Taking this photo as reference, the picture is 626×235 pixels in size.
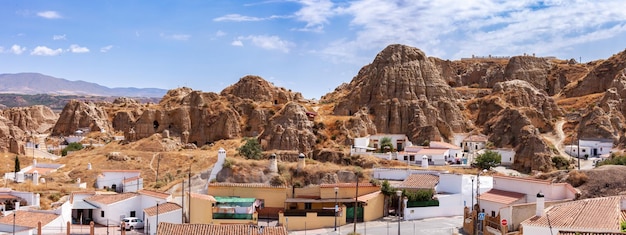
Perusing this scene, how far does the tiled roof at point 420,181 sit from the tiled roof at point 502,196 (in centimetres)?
566

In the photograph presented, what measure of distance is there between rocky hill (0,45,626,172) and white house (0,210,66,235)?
2353 centimetres

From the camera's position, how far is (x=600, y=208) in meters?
27.3

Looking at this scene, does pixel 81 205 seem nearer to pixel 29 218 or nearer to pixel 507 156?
pixel 29 218

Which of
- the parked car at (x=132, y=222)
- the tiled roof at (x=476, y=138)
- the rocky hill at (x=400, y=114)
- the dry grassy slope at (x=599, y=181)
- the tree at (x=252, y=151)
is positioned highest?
the rocky hill at (x=400, y=114)

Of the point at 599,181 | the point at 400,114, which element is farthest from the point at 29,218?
the point at 400,114

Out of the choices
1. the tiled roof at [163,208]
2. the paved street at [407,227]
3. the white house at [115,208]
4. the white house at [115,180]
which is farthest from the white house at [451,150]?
the white house at [115,208]

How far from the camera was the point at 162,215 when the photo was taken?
36.7 metres

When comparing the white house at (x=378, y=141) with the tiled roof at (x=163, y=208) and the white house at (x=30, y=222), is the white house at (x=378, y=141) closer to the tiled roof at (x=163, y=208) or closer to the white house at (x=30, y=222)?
the tiled roof at (x=163, y=208)

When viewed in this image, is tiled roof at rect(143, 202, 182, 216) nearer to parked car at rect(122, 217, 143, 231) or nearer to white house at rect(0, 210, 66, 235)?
parked car at rect(122, 217, 143, 231)

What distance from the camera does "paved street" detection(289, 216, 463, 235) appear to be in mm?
35856

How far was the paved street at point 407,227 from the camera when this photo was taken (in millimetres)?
35856

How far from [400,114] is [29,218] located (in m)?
40.9

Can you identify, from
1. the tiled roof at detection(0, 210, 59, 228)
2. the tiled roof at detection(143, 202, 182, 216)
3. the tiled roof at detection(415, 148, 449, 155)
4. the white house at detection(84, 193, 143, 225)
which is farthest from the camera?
the tiled roof at detection(415, 148, 449, 155)

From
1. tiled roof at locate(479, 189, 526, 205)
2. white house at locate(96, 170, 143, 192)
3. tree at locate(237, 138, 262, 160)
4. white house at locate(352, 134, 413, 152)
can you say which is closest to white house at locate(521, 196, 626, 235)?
tiled roof at locate(479, 189, 526, 205)
